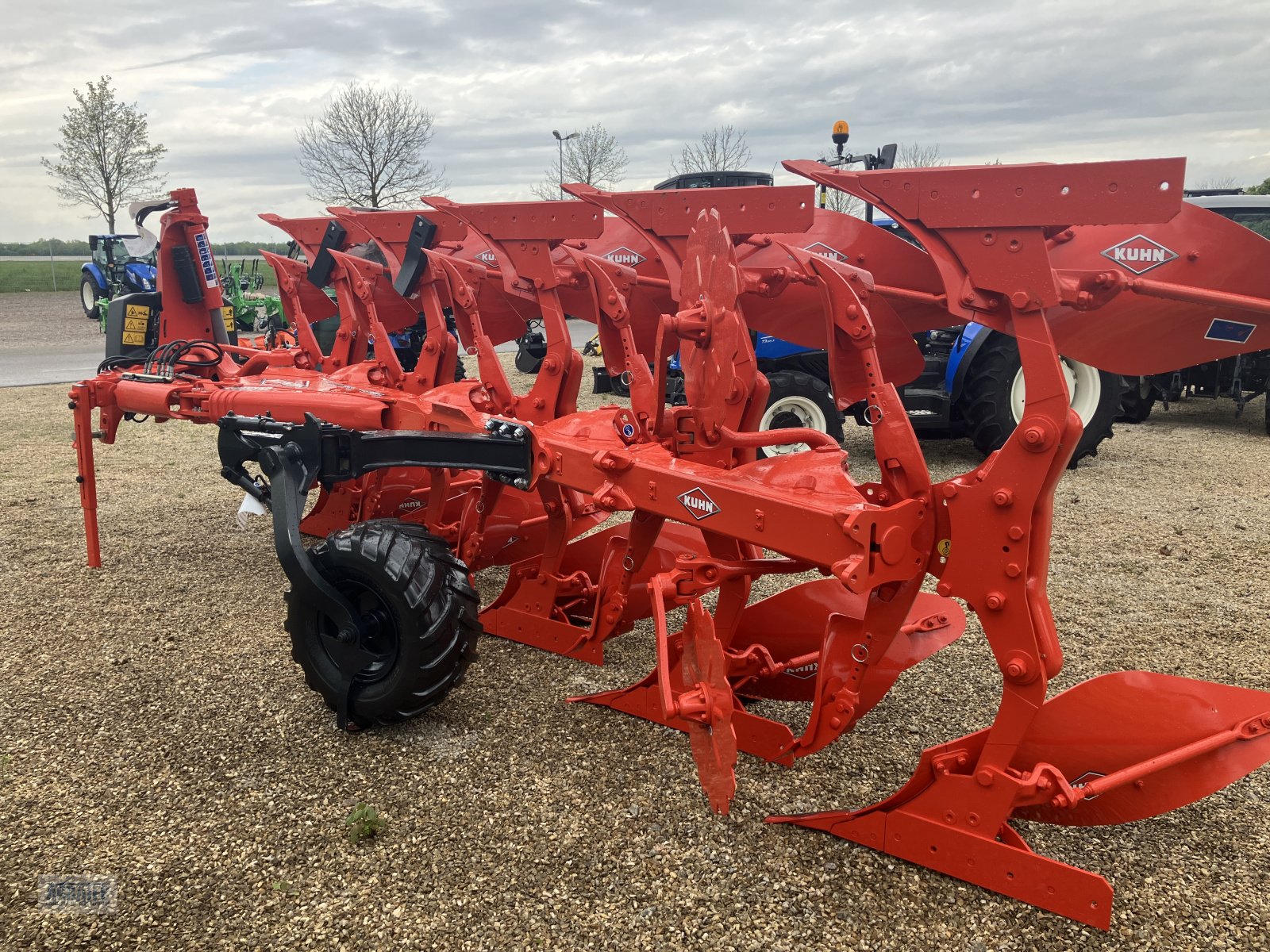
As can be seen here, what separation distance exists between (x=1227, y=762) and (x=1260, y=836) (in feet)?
1.46

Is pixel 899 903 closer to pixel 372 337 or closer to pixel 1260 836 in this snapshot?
pixel 1260 836

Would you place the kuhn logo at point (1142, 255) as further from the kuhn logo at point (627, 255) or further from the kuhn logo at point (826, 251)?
the kuhn logo at point (627, 255)

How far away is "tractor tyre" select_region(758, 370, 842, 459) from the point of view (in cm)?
734

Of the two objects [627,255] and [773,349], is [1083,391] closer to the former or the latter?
[773,349]

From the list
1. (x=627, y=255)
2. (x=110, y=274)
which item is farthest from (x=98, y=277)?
(x=627, y=255)

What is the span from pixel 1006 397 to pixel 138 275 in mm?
17334

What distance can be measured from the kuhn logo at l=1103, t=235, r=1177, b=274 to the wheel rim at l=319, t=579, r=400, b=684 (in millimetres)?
2749

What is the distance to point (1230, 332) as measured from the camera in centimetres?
272

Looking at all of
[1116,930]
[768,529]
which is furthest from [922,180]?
[1116,930]

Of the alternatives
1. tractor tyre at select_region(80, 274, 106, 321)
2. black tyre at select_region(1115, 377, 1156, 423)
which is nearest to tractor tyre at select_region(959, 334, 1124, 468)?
black tyre at select_region(1115, 377, 1156, 423)

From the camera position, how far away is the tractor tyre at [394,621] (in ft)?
11.1

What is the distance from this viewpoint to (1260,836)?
2893 mm

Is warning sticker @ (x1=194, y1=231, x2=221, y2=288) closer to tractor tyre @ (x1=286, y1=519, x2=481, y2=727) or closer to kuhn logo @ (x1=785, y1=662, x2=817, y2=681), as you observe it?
tractor tyre @ (x1=286, y1=519, x2=481, y2=727)

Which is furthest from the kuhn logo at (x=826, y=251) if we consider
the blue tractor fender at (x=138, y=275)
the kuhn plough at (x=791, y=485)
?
the blue tractor fender at (x=138, y=275)
